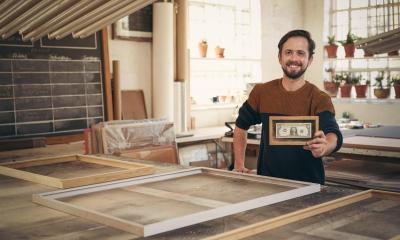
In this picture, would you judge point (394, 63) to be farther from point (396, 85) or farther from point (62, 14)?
point (62, 14)

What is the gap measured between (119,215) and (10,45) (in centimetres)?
328

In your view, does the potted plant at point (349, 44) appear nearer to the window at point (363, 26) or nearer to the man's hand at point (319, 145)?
the window at point (363, 26)

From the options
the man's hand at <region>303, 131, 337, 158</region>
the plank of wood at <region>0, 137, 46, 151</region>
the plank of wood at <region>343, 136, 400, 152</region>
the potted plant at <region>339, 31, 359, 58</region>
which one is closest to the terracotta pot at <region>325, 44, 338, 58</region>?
the potted plant at <region>339, 31, 359, 58</region>

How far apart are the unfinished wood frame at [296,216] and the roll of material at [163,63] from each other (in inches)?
156

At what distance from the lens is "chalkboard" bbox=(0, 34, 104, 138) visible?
4652 millimetres

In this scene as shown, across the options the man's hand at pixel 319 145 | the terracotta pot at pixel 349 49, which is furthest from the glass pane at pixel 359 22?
the man's hand at pixel 319 145

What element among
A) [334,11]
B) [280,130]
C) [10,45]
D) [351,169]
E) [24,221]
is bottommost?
[351,169]

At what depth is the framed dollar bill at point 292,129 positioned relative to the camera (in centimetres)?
243

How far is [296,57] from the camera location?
2770 mm

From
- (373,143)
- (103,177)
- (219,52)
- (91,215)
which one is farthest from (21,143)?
(219,52)

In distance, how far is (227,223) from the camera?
173 cm

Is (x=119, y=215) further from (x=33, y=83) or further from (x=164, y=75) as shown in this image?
(x=164, y=75)

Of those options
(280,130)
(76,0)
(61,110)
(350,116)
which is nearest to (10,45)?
(61,110)

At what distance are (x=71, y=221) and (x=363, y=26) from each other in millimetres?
7451
